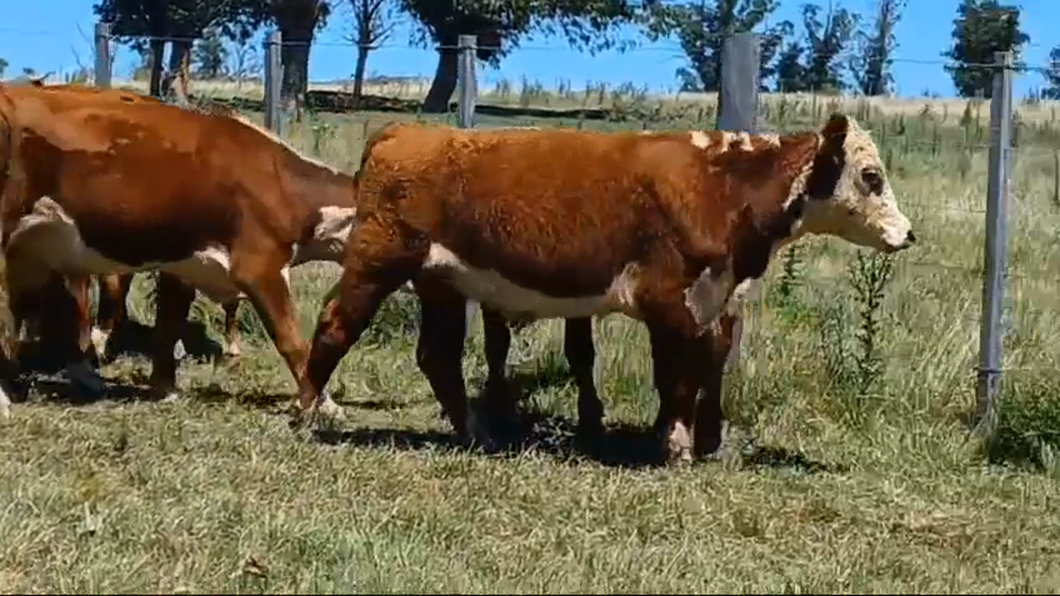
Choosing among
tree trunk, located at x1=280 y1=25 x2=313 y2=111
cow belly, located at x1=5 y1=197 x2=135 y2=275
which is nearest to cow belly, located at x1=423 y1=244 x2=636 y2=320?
cow belly, located at x1=5 y1=197 x2=135 y2=275

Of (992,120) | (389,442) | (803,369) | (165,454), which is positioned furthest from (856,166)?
(165,454)

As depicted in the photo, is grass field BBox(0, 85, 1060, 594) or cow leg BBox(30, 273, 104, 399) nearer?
grass field BBox(0, 85, 1060, 594)

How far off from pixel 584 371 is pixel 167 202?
2.42 metres

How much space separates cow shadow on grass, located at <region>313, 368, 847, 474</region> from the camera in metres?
8.60

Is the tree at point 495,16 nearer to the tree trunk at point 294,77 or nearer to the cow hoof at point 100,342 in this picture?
the tree trunk at point 294,77

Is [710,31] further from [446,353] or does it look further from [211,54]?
[446,353]

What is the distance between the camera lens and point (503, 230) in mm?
8570

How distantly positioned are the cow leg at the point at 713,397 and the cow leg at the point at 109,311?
4315 mm

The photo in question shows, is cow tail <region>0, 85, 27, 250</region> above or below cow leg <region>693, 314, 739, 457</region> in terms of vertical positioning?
above

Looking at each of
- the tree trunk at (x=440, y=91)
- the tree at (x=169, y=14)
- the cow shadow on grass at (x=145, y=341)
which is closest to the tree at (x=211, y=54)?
the tree at (x=169, y=14)

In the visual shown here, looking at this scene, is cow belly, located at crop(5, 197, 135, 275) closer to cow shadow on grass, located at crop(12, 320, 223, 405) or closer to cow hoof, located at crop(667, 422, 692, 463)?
cow shadow on grass, located at crop(12, 320, 223, 405)

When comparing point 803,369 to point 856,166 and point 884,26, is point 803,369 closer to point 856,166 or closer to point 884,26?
point 856,166

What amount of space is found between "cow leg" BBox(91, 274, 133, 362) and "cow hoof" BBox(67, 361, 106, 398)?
2.83 ft

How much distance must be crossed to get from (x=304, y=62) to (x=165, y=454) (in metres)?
18.8
